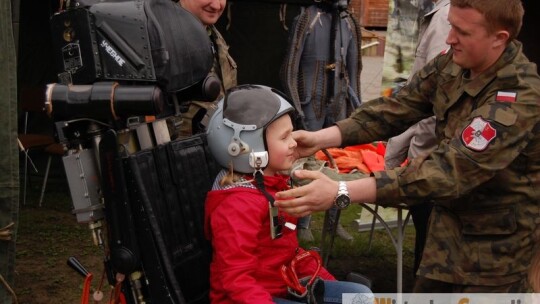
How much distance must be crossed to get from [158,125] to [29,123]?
19.3ft

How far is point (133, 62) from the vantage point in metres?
A: 2.24

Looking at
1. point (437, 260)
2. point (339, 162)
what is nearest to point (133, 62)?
point (437, 260)

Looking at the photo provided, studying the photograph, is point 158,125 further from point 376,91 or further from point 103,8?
point 376,91

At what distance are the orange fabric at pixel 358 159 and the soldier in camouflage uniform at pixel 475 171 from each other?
118cm

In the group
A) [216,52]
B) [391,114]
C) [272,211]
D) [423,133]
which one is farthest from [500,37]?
[216,52]

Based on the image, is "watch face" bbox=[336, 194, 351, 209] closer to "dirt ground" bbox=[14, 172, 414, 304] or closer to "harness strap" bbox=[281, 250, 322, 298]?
"harness strap" bbox=[281, 250, 322, 298]

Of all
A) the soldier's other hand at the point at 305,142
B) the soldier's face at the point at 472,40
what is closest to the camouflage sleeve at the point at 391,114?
the soldier's other hand at the point at 305,142

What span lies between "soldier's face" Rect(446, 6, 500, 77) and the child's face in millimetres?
728

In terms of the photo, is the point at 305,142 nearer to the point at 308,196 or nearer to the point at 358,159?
the point at 308,196

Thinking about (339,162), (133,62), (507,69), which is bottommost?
(339,162)

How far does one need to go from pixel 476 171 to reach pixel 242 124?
0.90 meters

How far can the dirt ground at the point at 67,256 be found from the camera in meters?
5.05

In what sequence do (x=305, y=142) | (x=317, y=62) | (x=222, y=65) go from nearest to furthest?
(x=305, y=142) → (x=222, y=65) → (x=317, y=62)

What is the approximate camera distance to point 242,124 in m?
2.53
